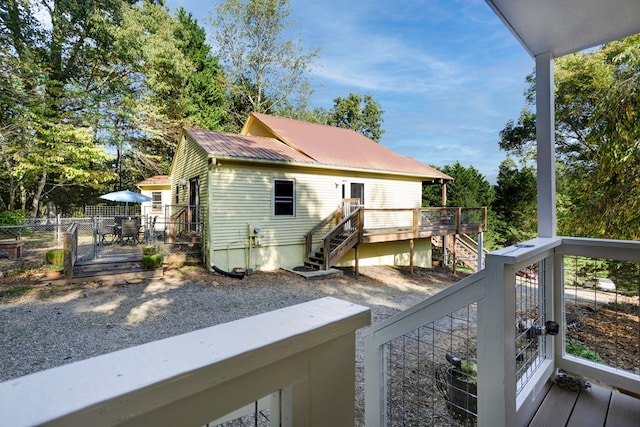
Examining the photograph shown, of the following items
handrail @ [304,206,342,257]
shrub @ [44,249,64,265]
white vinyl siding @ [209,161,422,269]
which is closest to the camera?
shrub @ [44,249,64,265]

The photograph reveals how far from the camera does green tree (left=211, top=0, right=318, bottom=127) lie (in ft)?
65.4

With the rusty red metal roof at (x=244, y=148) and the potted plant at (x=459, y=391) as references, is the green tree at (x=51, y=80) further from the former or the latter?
the potted plant at (x=459, y=391)

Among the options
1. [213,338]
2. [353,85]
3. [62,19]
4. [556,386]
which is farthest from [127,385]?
[353,85]

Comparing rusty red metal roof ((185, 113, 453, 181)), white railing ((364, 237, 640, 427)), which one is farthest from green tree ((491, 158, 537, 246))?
white railing ((364, 237, 640, 427))

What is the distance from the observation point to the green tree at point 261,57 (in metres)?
19.9

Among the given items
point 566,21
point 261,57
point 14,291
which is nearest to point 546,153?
point 566,21

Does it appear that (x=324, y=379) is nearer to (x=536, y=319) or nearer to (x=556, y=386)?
(x=536, y=319)

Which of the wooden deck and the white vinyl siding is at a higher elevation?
the white vinyl siding

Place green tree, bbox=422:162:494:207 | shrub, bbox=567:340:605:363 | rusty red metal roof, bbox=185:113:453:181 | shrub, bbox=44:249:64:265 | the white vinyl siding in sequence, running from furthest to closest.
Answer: green tree, bbox=422:162:494:207, rusty red metal roof, bbox=185:113:453:181, the white vinyl siding, shrub, bbox=44:249:64:265, shrub, bbox=567:340:605:363

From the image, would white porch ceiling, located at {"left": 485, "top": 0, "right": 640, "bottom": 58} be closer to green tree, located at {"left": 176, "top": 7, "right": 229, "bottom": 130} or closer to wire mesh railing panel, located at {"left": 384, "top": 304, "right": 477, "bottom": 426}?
wire mesh railing panel, located at {"left": 384, "top": 304, "right": 477, "bottom": 426}

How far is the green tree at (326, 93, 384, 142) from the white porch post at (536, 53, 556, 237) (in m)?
24.3

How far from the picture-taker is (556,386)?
236cm

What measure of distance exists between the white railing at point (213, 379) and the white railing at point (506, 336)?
93cm

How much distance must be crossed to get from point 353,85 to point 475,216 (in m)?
16.9
